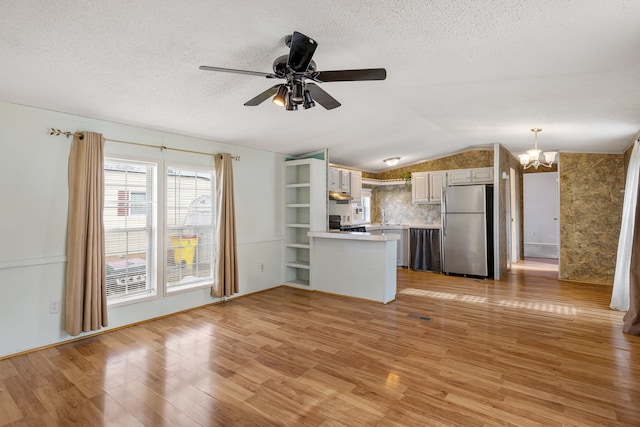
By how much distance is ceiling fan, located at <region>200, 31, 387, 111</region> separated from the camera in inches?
76.5

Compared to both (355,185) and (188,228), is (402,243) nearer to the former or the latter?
(355,185)

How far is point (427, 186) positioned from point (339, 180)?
2202 mm

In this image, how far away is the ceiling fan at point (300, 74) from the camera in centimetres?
194

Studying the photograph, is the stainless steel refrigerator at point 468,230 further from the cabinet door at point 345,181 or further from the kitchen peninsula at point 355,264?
the kitchen peninsula at point 355,264

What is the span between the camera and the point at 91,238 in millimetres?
3227

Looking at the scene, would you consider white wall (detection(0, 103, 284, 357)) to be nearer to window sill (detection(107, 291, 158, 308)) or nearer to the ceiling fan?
window sill (detection(107, 291, 158, 308))

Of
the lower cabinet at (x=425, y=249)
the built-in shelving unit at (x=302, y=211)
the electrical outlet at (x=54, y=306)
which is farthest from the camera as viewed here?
the lower cabinet at (x=425, y=249)

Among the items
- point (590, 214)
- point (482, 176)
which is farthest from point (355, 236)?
point (590, 214)

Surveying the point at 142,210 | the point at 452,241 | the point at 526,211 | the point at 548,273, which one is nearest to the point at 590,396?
the point at 452,241

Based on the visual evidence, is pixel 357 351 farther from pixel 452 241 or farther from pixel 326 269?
pixel 452 241

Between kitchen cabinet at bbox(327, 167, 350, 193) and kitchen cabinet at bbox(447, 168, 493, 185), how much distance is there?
225 cm

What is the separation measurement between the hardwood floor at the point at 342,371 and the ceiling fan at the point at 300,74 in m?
2.19

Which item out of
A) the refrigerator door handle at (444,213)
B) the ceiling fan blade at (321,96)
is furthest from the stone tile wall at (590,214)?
the ceiling fan blade at (321,96)

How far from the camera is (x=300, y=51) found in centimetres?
194
